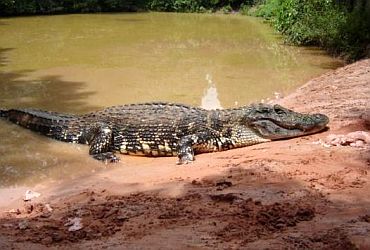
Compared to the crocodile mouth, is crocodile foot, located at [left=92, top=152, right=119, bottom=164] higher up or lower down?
lower down

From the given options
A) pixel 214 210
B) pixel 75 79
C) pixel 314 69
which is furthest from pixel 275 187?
pixel 314 69

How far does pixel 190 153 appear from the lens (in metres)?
6.71

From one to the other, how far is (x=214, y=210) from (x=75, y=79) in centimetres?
843

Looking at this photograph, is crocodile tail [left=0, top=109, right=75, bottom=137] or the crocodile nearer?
the crocodile

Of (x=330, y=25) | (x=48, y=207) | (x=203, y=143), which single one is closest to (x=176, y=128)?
(x=203, y=143)

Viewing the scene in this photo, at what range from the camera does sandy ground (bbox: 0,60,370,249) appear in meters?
3.78

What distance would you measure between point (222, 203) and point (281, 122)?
7.97ft

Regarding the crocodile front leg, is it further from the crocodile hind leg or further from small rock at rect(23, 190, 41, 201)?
small rock at rect(23, 190, 41, 201)

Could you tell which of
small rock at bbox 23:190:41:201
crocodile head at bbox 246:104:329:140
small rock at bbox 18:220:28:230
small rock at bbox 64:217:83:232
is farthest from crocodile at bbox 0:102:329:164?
small rock at bbox 18:220:28:230

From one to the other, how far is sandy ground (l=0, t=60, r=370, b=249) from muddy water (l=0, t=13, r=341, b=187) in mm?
1085

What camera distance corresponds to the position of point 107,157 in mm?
7039

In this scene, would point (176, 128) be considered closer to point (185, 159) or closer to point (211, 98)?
point (185, 159)

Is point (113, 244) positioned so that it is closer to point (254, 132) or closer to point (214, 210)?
point (214, 210)

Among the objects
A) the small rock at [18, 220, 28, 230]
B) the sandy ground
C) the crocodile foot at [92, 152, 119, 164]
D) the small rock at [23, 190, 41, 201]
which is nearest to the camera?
the sandy ground
